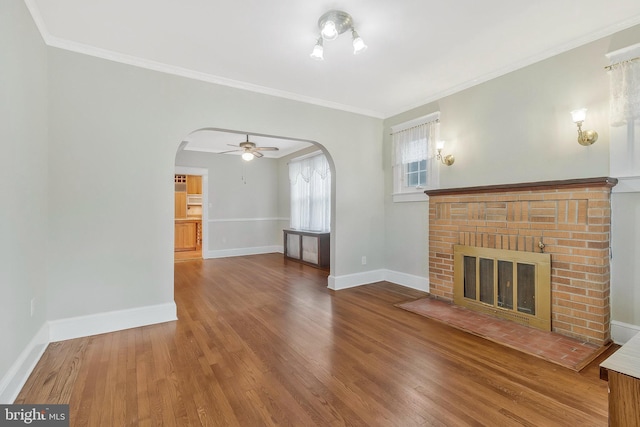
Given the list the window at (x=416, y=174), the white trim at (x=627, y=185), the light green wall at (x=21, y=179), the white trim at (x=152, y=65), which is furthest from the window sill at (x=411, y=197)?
the light green wall at (x=21, y=179)

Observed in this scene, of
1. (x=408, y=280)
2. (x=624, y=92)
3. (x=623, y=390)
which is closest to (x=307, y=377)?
(x=623, y=390)

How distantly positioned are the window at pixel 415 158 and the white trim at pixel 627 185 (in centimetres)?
183

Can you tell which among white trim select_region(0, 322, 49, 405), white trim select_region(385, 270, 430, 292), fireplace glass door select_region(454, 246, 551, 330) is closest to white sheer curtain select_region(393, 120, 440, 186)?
fireplace glass door select_region(454, 246, 551, 330)

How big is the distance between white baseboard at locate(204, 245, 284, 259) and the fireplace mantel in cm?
529

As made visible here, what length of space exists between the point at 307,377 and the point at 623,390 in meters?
1.72

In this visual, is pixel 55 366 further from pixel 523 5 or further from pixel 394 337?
pixel 523 5

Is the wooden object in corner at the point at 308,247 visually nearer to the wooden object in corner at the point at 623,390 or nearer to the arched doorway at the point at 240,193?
the arched doorway at the point at 240,193

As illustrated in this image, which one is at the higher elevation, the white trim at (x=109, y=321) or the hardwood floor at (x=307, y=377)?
the white trim at (x=109, y=321)

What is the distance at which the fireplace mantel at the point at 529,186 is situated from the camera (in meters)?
2.53

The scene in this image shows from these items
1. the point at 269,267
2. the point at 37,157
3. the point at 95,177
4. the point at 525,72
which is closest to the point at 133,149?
the point at 95,177

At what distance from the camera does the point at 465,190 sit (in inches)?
140

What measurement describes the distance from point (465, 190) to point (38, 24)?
4.38 metres

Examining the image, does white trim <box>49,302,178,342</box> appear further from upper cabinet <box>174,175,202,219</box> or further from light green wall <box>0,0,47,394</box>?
upper cabinet <box>174,175,202,219</box>

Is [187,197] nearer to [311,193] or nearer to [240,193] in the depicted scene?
[240,193]
